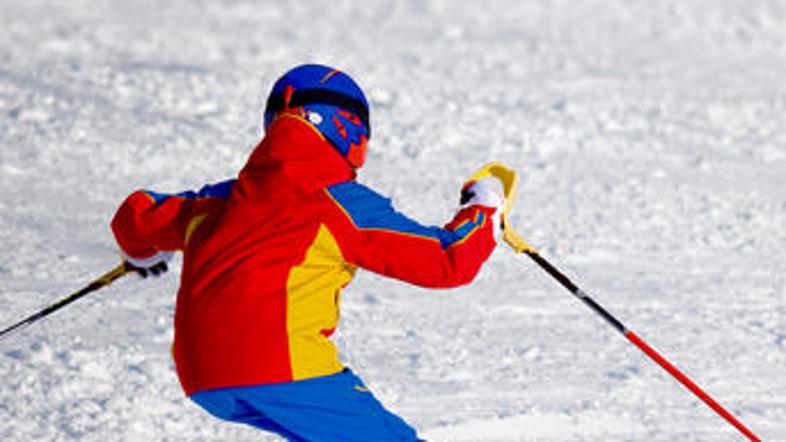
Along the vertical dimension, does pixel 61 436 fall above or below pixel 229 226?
below

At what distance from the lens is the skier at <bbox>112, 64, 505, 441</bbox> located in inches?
112

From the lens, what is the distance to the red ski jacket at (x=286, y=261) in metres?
2.85

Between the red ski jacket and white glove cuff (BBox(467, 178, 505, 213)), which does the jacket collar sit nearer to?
the red ski jacket

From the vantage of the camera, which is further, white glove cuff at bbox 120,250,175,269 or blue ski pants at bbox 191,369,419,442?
white glove cuff at bbox 120,250,175,269

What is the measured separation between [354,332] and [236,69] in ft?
14.5

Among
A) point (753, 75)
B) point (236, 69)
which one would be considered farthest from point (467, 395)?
point (753, 75)

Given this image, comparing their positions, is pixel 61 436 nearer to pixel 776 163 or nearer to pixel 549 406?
pixel 549 406

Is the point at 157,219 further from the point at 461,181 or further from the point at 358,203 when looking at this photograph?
the point at 461,181

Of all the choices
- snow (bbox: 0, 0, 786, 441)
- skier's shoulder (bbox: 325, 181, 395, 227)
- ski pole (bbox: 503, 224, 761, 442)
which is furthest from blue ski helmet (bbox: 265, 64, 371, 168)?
snow (bbox: 0, 0, 786, 441)

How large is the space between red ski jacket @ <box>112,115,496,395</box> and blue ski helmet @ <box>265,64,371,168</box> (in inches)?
1.8

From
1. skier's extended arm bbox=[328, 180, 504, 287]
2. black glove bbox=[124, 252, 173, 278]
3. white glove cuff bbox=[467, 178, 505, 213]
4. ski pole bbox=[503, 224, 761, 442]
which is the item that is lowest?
black glove bbox=[124, 252, 173, 278]

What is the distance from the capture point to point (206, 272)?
2.90 m

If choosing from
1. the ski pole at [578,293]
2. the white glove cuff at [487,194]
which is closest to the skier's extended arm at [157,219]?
the white glove cuff at [487,194]

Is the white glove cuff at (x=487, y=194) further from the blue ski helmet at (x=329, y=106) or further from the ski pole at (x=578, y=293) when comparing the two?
the blue ski helmet at (x=329, y=106)
